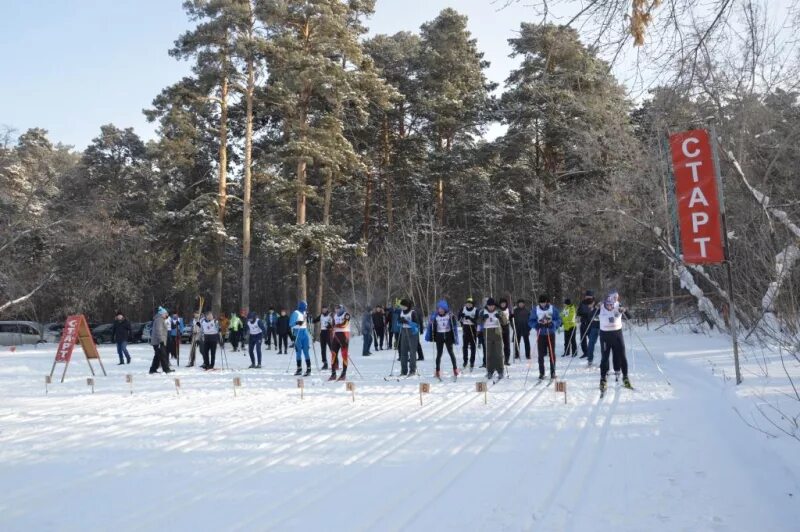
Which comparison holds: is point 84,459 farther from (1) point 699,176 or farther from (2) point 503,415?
(1) point 699,176

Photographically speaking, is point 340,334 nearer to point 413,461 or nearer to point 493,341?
point 493,341

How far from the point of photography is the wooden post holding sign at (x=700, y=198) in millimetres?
10109

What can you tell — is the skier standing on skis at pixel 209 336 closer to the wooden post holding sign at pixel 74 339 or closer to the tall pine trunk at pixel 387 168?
the wooden post holding sign at pixel 74 339

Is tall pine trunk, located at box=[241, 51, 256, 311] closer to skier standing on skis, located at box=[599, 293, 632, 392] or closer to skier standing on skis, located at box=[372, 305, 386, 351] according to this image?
skier standing on skis, located at box=[372, 305, 386, 351]

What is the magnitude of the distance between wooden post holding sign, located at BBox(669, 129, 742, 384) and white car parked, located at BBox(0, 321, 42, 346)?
32346 millimetres

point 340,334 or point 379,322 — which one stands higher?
point 379,322

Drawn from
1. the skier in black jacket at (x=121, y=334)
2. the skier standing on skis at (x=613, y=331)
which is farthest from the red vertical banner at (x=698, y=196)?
the skier in black jacket at (x=121, y=334)

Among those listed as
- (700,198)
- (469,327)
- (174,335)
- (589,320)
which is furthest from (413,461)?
(174,335)

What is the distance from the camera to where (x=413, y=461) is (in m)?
6.20

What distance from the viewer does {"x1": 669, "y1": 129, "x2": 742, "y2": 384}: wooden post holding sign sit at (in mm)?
10109

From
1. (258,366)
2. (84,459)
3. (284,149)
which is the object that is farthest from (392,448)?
(284,149)

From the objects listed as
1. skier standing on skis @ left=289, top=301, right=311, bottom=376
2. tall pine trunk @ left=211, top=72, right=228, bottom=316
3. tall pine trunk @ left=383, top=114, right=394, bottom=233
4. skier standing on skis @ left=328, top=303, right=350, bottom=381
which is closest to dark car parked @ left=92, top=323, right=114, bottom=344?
tall pine trunk @ left=211, top=72, right=228, bottom=316

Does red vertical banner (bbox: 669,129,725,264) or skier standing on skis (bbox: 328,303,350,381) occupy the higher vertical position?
red vertical banner (bbox: 669,129,725,264)

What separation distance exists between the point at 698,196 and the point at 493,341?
519 centimetres
